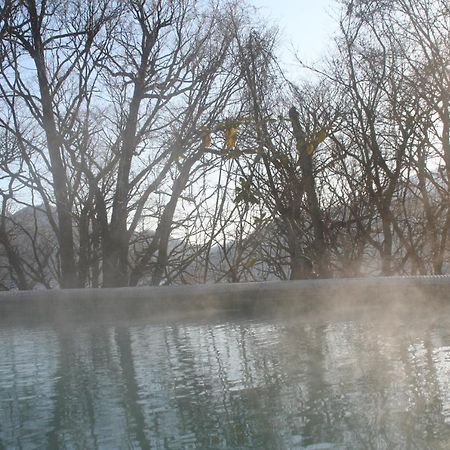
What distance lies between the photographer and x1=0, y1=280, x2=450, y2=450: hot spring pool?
1.82 metres

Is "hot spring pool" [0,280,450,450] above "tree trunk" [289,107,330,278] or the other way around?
the other way around

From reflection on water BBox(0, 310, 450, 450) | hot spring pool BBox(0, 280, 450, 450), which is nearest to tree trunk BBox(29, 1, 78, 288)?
hot spring pool BBox(0, 280, 450, 450)

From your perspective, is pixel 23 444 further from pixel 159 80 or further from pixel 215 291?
pixel 159 80

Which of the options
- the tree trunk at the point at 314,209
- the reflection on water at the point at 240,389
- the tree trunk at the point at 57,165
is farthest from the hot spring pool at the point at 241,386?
the tree trunk at the point at 57,165

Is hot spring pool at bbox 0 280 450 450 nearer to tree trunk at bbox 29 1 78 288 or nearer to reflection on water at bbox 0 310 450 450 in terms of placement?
reflection on water at bbox 0 310 450 450

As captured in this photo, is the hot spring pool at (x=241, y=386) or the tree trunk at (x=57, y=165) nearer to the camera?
the hot spring pool at (x=241, y=386)

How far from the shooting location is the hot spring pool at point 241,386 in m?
1.82

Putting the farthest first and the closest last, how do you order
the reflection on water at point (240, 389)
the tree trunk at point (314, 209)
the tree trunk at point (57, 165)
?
the tree trunk at point (57, 165) < the tree trunk at point (314, 209) < the reflection on water at point (240, 389)

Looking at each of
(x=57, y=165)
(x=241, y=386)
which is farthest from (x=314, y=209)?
(x=241, y=386)

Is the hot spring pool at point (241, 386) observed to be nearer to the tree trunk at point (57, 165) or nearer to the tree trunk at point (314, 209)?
the tree trunk at point (314, 209)

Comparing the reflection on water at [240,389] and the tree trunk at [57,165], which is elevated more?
the tree trunk at [57,165]

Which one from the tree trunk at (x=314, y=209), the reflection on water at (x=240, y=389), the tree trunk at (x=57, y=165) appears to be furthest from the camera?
the tree trunk at (x=57, y=165)

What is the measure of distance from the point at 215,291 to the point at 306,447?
315cm

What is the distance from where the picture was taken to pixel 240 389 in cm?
234
